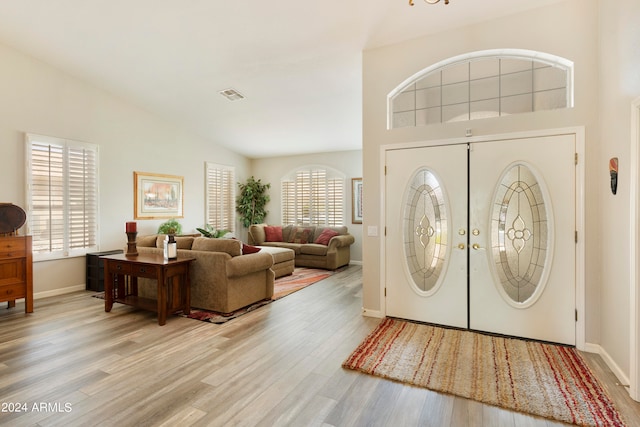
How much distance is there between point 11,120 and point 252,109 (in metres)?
3.51

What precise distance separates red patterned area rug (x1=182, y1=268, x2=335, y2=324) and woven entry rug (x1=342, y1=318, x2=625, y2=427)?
174 centimetres

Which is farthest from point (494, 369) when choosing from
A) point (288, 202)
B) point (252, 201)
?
point (252, 201)

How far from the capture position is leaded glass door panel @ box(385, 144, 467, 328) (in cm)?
361

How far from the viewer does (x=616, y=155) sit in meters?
2.69

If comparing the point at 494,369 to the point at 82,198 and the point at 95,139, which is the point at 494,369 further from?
the point at 95,139

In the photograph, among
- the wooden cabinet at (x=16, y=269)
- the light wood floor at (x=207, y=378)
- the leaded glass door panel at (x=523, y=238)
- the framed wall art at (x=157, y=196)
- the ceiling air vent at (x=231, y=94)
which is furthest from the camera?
the framed wall art at (x=157, y=196)

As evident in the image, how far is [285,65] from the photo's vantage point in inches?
179

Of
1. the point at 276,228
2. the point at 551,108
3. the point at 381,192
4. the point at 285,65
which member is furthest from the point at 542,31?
the point at 276,228

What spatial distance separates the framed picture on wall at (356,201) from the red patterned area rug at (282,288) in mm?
1618

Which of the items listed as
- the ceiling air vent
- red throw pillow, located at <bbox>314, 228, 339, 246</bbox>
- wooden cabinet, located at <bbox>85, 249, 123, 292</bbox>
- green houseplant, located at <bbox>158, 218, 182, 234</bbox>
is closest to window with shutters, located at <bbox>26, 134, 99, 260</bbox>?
wooden cabinet, located at <bbox>85, 249, 123, 292</bbox>

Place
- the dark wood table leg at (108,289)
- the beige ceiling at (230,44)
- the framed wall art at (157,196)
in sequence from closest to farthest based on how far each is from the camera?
1. the beige ceiling at (230,44)
2. the dark wood table leg at (108,289)
3. the framed wall art at (157,196)

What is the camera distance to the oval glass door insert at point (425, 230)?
372 centimetres

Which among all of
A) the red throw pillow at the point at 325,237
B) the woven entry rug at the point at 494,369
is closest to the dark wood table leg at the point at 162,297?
the woven entry rug at the point at 494,369

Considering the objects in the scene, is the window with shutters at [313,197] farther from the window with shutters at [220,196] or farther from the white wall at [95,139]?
the white wall at [95,139]
